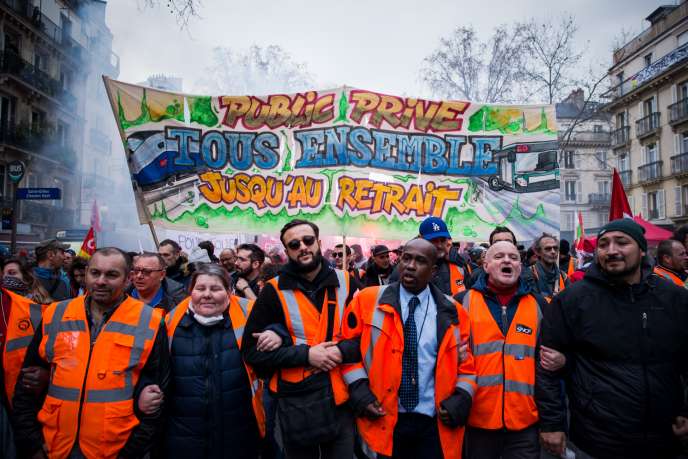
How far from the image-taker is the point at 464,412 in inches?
105

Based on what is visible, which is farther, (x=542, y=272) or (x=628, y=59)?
(x=628, y=59)

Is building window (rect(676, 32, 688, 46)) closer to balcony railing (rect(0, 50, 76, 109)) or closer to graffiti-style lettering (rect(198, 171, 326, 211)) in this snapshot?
graffiti-style lettering (rect(198, 171, 326, 211))

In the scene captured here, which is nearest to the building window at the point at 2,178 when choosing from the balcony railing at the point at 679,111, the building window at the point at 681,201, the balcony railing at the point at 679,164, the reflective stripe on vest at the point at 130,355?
the reflective stripe on vest at the point at 130,355

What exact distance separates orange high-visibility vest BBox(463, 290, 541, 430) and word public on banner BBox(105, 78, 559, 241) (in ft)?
11.9

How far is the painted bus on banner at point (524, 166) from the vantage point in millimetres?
6680

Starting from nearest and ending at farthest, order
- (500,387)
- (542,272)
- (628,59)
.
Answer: (500,387) < (542,272) < (628,59)

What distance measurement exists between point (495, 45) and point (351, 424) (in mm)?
20472

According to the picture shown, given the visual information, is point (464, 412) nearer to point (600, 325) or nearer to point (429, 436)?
point (429, 436)

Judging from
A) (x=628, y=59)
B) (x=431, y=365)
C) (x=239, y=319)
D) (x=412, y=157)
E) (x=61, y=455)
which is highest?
(x=628, y=59)

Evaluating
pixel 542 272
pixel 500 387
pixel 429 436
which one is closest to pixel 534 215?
pixel 542 272

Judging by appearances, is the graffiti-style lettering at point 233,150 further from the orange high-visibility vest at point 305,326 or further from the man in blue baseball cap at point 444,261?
the orange high-visibility vest at point 305,326

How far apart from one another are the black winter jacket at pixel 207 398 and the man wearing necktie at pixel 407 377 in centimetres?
70

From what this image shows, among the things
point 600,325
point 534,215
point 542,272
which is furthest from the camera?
point 534,215

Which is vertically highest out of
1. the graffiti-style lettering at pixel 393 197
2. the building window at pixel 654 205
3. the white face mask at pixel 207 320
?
the building window at pixel 654 205
